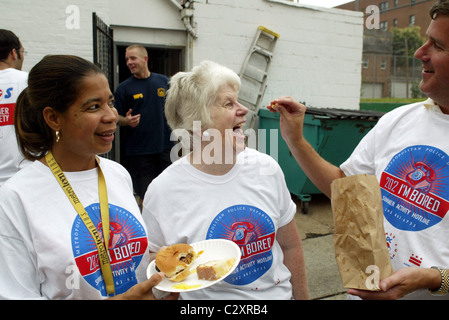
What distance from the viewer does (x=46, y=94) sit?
4.91ft

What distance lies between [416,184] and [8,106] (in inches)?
121

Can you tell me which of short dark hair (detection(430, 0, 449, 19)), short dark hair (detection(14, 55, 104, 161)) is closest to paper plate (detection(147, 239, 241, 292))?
short dark hair (detection(14, 55, 104, 161))

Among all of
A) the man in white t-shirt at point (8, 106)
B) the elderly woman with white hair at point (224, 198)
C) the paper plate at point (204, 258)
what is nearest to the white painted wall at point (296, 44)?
the man in white t-shirt at point (8, 106)

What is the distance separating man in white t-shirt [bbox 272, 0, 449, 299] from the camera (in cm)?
143

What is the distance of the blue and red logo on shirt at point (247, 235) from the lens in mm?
1814

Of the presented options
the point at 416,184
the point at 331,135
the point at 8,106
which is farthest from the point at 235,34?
the point at 416,184

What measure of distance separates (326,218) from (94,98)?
187 inches

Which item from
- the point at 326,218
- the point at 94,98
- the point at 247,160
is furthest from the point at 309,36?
the point at 94,98

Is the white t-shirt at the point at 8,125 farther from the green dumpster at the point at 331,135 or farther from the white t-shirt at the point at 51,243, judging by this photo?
the green dumpster at the point at 331,135

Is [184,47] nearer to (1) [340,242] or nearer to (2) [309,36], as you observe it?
(2) [309,36]

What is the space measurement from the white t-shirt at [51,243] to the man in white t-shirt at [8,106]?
5.36 feet

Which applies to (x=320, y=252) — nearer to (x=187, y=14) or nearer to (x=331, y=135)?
(x=331, y=135)

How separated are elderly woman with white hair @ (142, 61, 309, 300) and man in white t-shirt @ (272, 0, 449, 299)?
0.59 metres

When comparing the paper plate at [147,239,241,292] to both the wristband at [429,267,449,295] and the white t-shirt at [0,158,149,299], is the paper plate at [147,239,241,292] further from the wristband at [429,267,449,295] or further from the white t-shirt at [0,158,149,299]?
the wristband at [429,267,449,295]
